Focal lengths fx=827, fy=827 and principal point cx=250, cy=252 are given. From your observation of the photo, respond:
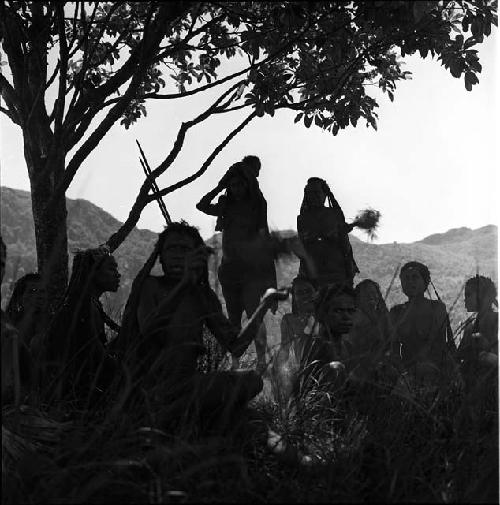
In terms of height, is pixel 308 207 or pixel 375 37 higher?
pixel 375 37

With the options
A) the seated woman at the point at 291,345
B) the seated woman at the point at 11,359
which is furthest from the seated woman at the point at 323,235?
the seated woman at the point at 11,359

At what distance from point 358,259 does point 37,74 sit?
1268cm

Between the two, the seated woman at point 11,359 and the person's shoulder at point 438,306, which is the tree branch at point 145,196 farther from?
the seated woman at point 11,359

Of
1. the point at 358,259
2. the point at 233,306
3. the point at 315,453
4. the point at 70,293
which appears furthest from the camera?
the point at 358,259

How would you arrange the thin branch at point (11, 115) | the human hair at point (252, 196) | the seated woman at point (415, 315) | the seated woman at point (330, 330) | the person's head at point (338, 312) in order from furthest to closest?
the thin branch at point (11, 115) → the human hair at point (252, 196) → the seated woman at point (415, 315) → the person's head at point (338, 312) → the seated woman at point (330, 330)

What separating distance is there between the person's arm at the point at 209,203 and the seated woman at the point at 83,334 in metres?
1.88

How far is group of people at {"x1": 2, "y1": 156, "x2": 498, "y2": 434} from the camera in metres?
4.04

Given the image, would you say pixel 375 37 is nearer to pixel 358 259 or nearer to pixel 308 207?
pixel 308 207

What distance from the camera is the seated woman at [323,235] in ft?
25.7

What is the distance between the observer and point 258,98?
755 cm

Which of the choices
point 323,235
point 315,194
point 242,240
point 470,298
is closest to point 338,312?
point 470,298

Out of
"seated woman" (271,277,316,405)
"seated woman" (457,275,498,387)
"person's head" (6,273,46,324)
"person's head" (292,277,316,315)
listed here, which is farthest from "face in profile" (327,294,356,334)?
"person's head" (292,277,316,315)

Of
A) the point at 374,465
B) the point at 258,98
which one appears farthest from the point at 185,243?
the point at 258,98

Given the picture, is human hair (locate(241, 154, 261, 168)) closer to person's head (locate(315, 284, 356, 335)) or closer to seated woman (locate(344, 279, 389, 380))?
seated woman (locate(344, 279, 389, 380))
